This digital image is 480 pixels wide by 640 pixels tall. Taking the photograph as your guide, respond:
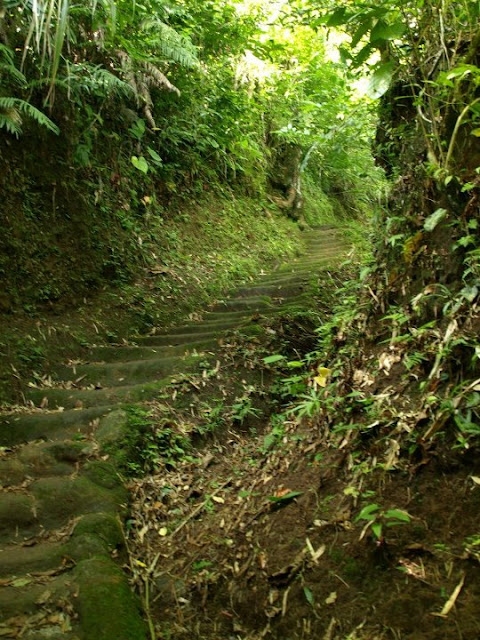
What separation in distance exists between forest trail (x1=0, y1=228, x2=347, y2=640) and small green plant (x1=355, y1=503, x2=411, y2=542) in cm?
113

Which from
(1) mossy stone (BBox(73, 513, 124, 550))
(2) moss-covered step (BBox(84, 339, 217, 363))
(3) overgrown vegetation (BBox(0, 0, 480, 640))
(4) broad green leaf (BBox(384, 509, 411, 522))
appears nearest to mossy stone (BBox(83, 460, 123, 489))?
(3) overgrown vegetation (BBox(0, 0, 480, 640))

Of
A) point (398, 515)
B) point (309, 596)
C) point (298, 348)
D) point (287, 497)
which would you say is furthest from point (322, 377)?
point (298, 348)

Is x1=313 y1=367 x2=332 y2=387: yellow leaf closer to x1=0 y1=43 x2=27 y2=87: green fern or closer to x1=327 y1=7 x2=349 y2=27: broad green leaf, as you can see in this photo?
x1=327 y1=7 x2=349 y2=27: broad green leaf

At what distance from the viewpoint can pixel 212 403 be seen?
4.47 metres

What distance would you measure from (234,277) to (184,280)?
107cm

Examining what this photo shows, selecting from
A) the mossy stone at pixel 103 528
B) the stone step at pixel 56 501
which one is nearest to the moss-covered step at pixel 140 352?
the stone step at pixel 56 501

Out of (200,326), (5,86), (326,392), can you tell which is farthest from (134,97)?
(326,392)

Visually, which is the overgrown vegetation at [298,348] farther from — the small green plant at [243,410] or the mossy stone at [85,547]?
the mossy stone at [85,547]

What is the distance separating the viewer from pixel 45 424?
3906 millimetres

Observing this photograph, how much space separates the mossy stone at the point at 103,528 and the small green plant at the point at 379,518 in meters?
1.43

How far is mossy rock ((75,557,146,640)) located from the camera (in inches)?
86.0

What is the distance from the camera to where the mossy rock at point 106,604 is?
219 centimetres

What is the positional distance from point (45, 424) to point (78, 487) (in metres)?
0.89

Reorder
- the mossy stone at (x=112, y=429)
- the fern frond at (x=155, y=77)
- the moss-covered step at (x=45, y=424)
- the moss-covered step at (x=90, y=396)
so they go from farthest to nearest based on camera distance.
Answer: the fern frond at (x=155, y=77) < the moss-covered step at (x=90, y=396) < the moss-covered step at (x=45, y=424) < the mossy stone at (x=112, y=429)
